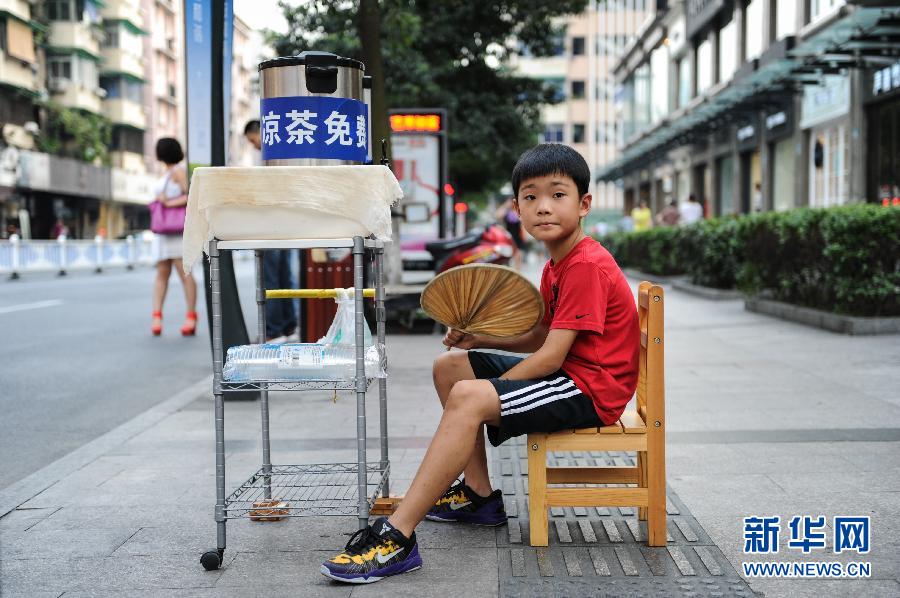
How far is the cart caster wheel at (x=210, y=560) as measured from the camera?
3.32m

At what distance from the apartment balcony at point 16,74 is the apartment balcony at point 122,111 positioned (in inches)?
400

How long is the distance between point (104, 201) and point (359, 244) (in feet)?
182

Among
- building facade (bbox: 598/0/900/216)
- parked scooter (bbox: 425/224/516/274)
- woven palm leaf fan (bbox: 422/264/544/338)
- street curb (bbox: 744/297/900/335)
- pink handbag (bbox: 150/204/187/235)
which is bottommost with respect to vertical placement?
street curb (bbox: 744/297/900/335)

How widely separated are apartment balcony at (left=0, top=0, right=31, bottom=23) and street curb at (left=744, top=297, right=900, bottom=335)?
3781 centimetres

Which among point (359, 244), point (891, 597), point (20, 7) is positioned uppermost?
point (20, 7)

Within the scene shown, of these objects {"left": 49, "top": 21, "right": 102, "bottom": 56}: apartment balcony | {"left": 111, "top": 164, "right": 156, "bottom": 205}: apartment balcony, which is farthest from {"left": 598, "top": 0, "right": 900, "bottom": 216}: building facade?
{"left": 111, "top": 164, "right": 156, "bottom": 205}: apartment balcony

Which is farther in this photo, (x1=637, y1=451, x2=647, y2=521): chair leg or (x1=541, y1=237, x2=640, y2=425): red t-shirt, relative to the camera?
(x1=637, y1=451, x2=647, y2=521): chair leg

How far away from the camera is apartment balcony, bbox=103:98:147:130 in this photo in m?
55.3

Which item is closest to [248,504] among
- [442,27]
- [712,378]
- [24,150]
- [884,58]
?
[712,378]

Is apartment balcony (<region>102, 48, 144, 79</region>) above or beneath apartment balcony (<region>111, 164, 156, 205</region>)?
above

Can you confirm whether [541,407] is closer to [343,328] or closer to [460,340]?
[460,340]

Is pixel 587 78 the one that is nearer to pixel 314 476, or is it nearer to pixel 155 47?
pixel 155 47

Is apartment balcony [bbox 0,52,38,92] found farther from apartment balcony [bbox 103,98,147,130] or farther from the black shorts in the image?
the black shorts

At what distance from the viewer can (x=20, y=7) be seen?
42.6 metres
